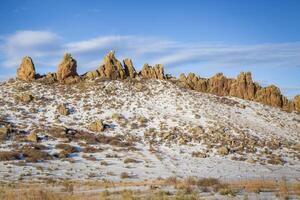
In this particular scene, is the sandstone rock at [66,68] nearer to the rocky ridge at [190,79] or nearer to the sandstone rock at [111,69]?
the rocky ridge at [190,79]

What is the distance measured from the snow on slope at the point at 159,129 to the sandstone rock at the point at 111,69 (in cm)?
177

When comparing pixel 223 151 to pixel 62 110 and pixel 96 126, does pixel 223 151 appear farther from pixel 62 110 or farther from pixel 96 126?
pixel 62 110

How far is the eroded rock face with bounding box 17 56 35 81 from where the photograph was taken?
206 feet

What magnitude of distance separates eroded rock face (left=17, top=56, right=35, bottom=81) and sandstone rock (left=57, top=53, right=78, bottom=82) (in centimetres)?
385

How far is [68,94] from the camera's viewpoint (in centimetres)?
5866

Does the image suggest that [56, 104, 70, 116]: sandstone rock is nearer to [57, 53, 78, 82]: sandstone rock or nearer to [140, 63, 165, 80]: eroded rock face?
[57, 53, 78, 82]: sandstone rock

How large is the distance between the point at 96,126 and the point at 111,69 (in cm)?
1787

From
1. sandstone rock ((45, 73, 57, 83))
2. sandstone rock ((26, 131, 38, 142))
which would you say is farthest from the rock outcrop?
sandstone rock ((26, 131, 38, 142))

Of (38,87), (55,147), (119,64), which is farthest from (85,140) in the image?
(119,64)

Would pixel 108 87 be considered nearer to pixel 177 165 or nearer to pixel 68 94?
pixel 68 94

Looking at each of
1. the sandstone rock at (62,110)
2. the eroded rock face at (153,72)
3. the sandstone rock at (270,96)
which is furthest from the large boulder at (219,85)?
the sandstone rock at (62,110)

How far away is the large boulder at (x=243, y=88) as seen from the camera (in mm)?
67125

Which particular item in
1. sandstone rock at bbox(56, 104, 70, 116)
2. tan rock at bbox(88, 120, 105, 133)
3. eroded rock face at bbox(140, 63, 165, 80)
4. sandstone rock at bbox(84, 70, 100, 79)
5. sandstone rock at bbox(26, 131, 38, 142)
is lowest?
sandstone rock at bbox(26, 131, 38, 142)

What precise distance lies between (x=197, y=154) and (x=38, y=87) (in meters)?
28.0
